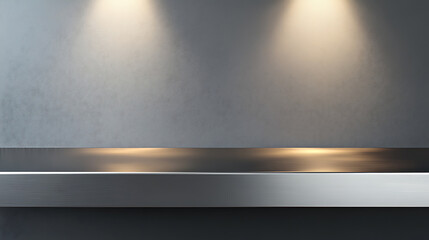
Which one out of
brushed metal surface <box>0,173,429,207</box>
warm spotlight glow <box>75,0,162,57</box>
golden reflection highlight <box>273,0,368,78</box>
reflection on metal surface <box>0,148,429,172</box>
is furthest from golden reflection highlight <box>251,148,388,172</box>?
warm spotlight glow <box>75,0,162,57</box>

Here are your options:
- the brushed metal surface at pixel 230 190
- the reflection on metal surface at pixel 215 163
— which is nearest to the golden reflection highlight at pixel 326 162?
the reflection on metal surface at pixel 215 163

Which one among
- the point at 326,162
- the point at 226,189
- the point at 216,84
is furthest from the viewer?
the point at 216,84

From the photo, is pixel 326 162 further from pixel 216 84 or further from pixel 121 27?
pixel 121 27

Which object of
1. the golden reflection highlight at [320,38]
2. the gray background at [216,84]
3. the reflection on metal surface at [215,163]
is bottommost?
the reflection on metal surface at [215,163]

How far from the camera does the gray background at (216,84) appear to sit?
1739 mm

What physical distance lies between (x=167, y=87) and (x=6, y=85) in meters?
0.77

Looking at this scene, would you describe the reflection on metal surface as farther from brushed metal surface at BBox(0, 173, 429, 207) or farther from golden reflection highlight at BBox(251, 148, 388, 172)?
brushed metal surface at BBox(0, 173, 429, 207)

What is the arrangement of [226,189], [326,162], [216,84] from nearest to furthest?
[226,189], [326,162], [216,84]

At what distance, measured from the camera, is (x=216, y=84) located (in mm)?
1744

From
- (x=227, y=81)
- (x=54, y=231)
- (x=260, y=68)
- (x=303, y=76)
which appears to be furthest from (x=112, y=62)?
(x=54, y=231)

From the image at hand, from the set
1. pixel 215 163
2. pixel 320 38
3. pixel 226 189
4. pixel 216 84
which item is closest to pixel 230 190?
pixel 226 189

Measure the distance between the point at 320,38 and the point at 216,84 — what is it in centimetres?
54

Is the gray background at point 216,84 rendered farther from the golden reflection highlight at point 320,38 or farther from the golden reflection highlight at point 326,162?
the golden reflection highlight at point 326,162

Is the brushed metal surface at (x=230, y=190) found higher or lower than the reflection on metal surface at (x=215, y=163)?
lower
